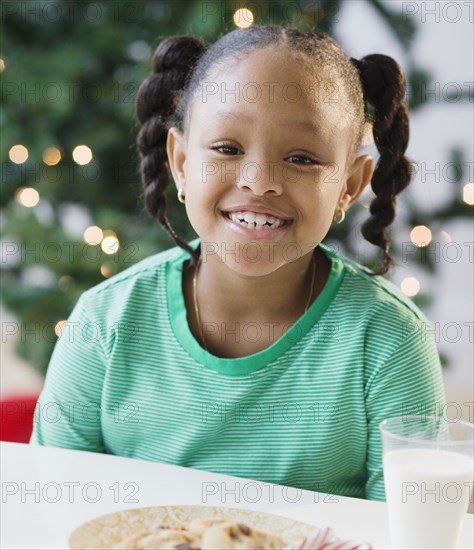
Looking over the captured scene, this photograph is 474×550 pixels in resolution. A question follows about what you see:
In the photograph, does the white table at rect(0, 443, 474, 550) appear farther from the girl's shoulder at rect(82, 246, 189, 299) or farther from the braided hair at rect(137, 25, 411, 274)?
the braided hair at rect(137, 25, 411, 274)

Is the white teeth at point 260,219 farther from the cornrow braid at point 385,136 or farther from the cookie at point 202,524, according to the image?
the cookie at point 202,524

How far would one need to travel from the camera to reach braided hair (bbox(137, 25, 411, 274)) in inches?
50.6

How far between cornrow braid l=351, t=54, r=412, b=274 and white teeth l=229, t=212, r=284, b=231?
216 mm

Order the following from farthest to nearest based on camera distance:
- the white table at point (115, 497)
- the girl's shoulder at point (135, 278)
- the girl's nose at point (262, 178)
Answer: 1. the girl's shoulder at point (135, 278)
2. the girl's nose at point (262, 178)
3. the white table at point (115, 497)

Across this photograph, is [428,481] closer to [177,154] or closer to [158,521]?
[158,521]

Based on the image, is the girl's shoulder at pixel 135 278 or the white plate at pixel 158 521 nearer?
the white plate at pixel 158 521

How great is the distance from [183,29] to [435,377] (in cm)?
119

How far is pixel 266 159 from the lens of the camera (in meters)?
1.17

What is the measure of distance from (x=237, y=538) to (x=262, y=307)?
643mm

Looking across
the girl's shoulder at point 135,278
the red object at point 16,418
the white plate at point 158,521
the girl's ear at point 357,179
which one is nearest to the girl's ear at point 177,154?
the girl's shoulder at point 135,278

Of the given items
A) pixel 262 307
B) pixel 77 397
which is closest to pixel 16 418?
pixel 77 397

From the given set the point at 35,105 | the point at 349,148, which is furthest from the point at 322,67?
the point at 35,105

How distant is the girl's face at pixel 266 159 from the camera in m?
1.17

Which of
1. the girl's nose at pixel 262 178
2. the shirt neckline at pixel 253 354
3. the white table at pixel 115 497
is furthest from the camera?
the shirt neckline at pixel 253 354
